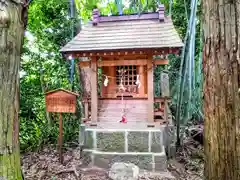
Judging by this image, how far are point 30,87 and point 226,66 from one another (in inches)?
304

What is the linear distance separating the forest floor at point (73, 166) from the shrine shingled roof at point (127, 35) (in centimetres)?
271

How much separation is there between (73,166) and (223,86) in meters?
4.58

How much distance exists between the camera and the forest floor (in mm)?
4805

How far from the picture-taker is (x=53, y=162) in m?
5.50

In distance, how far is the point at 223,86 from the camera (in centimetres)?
136

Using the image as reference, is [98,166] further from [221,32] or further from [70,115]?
[221,32]

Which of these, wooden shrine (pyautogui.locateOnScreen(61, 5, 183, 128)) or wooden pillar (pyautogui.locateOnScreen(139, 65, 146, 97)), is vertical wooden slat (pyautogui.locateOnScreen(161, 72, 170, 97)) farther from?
wooden pillar (pyautogui.locateOnScreen(139, 65, 146, 97))

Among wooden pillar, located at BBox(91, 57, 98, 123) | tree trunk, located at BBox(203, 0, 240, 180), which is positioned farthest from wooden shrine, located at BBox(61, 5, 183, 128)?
tree trunk, located at BBox(203, 0, 240, 180)

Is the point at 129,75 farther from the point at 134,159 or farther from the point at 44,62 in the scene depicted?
the point at 44,62

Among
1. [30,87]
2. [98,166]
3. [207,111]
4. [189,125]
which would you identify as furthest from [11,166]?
[189,125]

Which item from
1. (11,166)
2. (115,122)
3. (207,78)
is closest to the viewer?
(207,78)

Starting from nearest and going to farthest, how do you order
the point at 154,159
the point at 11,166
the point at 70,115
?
1. the point at 11,166
2. the point at 154,159
3. the point at 70,115

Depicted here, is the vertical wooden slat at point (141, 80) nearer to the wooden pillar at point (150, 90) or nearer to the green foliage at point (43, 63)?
the wooden pillar at point (150, 90)

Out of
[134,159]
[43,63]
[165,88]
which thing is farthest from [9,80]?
[43,63]
